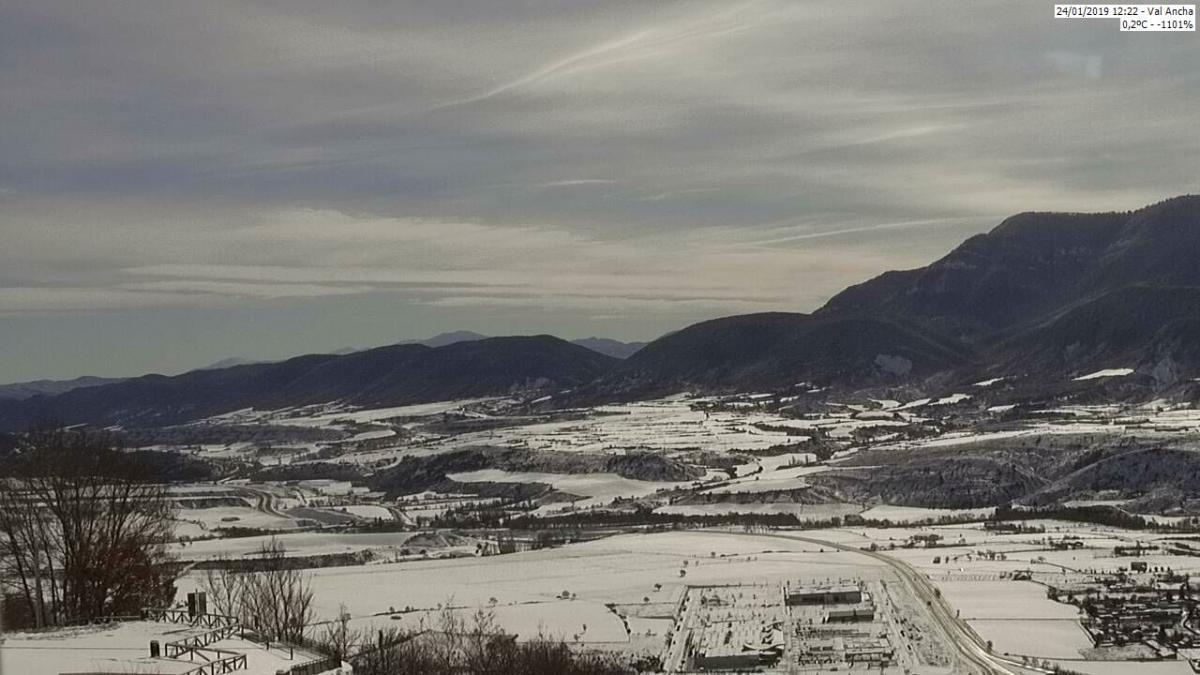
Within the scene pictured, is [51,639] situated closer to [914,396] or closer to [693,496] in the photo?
[693,496]

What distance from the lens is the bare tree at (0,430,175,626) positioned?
28344mm

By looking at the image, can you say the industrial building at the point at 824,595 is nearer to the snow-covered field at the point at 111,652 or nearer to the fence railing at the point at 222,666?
the snow-covered field at the point at 111,652

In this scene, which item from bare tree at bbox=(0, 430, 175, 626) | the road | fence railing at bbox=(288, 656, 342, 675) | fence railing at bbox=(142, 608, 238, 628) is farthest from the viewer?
the road

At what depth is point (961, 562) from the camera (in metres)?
61.3

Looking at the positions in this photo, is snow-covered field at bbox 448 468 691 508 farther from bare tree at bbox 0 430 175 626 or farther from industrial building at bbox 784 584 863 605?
bare tree at bbox 0 430 175 626

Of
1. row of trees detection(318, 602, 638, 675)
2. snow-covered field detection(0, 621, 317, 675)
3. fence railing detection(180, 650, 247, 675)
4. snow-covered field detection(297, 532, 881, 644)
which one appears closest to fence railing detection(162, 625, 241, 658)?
snow-covered field detection(0, 621, 317, 675)

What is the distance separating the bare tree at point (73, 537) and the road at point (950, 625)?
2646 centimetres

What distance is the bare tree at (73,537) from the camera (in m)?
28.3

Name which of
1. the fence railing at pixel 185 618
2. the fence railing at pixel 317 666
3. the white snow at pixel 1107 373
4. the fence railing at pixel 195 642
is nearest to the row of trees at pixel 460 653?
the fence railing at pixel 185 618

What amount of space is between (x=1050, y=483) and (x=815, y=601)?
1861 inches

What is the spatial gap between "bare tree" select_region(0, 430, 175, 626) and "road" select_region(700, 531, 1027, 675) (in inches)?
1042

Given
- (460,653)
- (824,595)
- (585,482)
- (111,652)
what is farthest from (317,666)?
(585,482)

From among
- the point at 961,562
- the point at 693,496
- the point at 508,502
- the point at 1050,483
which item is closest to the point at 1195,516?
the point at 1050,483

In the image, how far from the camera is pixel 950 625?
4641cm
